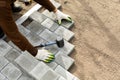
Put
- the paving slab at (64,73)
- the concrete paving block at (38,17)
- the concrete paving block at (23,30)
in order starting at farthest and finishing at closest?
the concrete paving block at (38,17), the concrete paving block at (23,30), the paving slab at (64,73)

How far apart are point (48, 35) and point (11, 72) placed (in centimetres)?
105

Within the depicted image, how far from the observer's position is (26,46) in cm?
376

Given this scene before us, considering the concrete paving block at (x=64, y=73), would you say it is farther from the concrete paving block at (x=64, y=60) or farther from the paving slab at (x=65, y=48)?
the paving slab at (x=65, y=48)

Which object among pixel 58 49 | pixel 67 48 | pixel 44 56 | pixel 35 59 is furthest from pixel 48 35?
pixel 35 59

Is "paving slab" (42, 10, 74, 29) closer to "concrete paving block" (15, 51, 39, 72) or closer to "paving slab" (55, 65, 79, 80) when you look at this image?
"paving slab" (55, 65, 79, 80)

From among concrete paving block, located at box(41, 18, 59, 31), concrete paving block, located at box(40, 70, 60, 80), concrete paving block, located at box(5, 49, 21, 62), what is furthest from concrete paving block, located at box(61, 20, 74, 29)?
concrete paving block, located at box(40, 70, 60, 80)

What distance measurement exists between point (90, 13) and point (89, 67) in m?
1.35

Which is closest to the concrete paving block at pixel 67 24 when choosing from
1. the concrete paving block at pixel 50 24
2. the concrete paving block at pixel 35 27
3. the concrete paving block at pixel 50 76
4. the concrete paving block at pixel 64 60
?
the concrete paving block at pixel 50 24

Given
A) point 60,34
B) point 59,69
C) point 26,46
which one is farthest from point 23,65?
point 60,34

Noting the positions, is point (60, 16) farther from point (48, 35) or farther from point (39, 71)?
point (39, 71)

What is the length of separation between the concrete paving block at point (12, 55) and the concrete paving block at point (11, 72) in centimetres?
14

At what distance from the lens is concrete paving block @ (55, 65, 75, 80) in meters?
3.88

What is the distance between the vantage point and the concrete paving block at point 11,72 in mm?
3980

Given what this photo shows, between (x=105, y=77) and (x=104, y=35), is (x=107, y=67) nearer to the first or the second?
(x=105, y=77)
